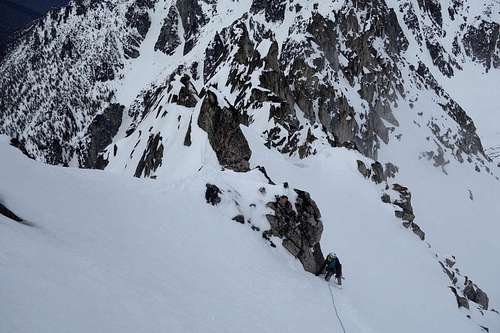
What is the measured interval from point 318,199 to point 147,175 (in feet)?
44.7

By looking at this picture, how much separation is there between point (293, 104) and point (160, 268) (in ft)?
187

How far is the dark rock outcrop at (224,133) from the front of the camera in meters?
32.5

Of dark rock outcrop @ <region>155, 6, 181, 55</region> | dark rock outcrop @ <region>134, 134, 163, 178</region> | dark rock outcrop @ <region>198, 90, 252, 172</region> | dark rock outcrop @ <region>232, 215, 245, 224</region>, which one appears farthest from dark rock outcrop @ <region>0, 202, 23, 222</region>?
dark rock outcrop @ <region>155, 6, 181, 55</region>

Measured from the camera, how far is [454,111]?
114 metres

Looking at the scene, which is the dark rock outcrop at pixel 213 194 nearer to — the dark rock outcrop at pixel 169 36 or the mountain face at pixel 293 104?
the mountain face at pixel 293 104

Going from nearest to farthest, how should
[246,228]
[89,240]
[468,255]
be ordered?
[89,240] → [246,228] → [468,255]

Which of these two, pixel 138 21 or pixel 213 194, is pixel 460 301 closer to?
pixel 213 194

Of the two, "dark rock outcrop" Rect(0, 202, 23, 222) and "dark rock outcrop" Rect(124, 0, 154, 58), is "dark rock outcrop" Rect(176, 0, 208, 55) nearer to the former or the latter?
"dark rock outcrop" Rect(124, 0, 154, 58)

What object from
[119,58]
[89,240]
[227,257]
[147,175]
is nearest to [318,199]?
[147,175]

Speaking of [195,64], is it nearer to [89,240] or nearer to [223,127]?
[223,127]

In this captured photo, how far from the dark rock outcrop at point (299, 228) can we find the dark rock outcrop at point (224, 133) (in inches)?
408

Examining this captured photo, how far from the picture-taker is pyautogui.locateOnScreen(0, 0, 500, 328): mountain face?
34594 mm

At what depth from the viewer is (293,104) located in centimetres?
6694

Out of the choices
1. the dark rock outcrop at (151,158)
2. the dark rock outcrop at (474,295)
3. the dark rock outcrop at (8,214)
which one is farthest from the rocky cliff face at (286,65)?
the dark rock outcrop at (8,214)
